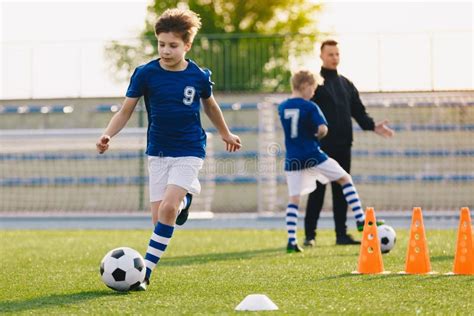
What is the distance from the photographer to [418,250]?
22.6 feet

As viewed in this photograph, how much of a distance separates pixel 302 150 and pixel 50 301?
396cm

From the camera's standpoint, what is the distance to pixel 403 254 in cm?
871

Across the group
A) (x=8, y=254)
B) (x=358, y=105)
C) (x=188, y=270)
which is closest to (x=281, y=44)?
(x=358, y=105)

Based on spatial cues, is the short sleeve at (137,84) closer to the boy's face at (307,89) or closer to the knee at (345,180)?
the boy's face at (307,89)

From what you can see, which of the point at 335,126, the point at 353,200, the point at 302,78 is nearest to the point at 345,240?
the point at 353,200

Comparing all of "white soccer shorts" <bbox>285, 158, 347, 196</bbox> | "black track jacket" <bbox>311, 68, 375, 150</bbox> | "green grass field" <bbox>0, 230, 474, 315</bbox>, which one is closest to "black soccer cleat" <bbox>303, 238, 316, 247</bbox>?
"green grass field" <bbox>0, 230, 474, 315</bbox>

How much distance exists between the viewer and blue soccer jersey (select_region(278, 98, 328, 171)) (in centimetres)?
916

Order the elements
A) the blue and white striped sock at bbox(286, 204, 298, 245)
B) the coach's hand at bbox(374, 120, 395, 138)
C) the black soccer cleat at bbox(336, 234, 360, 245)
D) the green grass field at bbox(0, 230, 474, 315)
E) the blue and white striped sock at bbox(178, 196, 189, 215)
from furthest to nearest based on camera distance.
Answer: the coach's hand at bbox(374, 120, 395, 138), the black soccer cleat at bbox(336, 234, 360, 245), the blue and white striped sock at bbox(286, 204, 298, 245), the blue and white striped sock at bbox(178, 196, 189, 215), the green grass field at bbox(0, 230, 474, 315)

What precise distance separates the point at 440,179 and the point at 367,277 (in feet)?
38.3

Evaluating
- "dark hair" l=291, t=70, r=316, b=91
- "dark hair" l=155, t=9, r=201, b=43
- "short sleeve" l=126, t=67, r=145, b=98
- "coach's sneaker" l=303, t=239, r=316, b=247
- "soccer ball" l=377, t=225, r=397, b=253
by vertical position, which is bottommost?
"coach's sneaker" l=303, t=239, r=316, b=247

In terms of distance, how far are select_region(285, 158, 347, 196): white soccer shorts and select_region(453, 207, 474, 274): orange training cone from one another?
2541mm

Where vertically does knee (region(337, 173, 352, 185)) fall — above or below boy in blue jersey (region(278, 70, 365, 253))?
below

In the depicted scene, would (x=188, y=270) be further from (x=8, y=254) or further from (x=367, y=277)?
(x=8, y=254)

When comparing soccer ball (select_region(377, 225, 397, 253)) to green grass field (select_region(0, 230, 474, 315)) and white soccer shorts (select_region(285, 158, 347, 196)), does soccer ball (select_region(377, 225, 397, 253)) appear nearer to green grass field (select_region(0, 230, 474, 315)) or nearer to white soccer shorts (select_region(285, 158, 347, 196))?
green grass field (select_region(0, 230, 474, 315))
